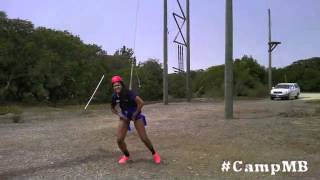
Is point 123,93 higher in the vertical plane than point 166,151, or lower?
higher

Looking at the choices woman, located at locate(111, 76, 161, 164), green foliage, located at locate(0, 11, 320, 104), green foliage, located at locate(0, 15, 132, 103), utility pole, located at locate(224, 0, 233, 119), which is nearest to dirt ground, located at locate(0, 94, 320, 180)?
woman, located at locate(111, 76, 161, 164)

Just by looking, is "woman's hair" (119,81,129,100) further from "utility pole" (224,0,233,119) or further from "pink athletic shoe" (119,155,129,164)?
"utility pole" (224,0,233,119)

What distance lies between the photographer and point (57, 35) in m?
46.5

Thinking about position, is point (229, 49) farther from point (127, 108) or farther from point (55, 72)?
point (55, 72)

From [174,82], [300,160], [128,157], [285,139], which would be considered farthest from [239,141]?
[174,82]

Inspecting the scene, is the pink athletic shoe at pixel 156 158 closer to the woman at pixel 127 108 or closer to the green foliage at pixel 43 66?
the woman at pixel 127 108

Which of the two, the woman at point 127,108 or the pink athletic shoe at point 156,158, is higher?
the woman at point 127,108

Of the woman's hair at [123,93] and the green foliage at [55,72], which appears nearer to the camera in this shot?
the woman's hair at [123,93]

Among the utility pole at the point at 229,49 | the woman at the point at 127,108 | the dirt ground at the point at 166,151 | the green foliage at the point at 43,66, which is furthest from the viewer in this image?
the green foliage at the point at 43,66

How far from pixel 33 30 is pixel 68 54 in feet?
12.8

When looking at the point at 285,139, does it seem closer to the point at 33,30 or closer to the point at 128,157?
the point at 128,157

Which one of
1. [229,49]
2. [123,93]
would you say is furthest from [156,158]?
[229,49]

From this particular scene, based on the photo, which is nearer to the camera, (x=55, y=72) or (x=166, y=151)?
(x=166, y=151)

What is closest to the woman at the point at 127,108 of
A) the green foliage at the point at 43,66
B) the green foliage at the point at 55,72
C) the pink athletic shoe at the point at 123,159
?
the pink athletic shoe at the point at 123,159
